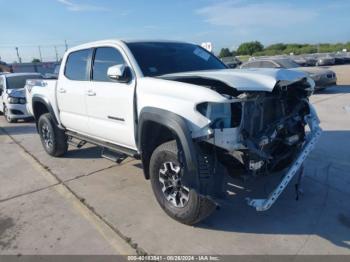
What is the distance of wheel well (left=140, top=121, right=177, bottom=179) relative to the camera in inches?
160

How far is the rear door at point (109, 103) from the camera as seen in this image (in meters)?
4.42

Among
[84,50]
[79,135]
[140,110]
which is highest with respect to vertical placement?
[84,50]

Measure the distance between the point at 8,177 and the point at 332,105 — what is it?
9554 millimetres

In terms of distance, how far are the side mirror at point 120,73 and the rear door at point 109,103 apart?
0.08 metres

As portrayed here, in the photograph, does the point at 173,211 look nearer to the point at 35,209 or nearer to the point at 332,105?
the point at 35,209

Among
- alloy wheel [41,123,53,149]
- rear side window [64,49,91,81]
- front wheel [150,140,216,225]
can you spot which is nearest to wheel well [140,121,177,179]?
front wheel [150,140,216,225]

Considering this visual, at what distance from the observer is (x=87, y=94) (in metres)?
5.20

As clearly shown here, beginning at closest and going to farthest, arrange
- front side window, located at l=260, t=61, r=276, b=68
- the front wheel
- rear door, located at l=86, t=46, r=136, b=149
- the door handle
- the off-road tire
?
1. the front wheel
2. rear door, located at l=86, t=46, r=136, b=149
3. the door handle
4. the off-road tire
5. front side window, located at l=260, t=61, r=276, b=68

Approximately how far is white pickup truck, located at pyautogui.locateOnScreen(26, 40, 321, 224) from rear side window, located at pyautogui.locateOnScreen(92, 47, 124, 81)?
0.6 inches

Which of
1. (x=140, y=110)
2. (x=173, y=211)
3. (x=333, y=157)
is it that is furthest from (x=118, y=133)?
(x=333, y=157)

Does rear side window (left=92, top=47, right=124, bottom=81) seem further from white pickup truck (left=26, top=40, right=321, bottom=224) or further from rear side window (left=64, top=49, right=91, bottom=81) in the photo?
rear side window (left=64, top=49, right=91, bottom=81)

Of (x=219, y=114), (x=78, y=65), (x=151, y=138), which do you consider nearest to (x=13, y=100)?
Answer: (x=78, y=65)

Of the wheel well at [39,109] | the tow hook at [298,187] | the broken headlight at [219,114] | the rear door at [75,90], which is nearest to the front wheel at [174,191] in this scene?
the broken headlight at [219,114]

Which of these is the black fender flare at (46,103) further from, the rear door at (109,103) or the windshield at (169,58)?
the windshield at (169,58)
